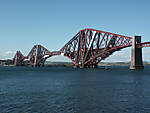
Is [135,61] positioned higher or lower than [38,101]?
higher

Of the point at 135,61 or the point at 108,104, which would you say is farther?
the point at 135,61

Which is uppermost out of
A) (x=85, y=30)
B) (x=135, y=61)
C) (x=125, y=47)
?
(x=85, y=30)

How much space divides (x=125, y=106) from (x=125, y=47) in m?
96.0

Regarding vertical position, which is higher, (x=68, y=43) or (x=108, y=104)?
(x=68, y=43)

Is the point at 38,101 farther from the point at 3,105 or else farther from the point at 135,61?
the point at 135,61

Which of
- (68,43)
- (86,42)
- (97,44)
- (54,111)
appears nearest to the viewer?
(54,111)

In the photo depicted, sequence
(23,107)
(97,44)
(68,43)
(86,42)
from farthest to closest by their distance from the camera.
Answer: (68,43) → (86,42) → (97,44) → (23,107)

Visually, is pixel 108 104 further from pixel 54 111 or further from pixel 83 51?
pixel 83 51

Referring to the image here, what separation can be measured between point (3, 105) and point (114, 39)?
107469 millimetres

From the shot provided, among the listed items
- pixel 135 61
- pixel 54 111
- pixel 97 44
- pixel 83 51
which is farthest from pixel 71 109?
pixel 83 51

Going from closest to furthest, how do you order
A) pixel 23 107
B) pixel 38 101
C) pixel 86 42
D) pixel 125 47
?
1. pixel 23 107
2. pixel 38 101
3. pixel 125 47
4. pixel 86 42

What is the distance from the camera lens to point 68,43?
7101 inches

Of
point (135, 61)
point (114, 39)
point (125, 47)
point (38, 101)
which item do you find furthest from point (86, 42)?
point (38, 101)

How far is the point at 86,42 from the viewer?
150375 mm
